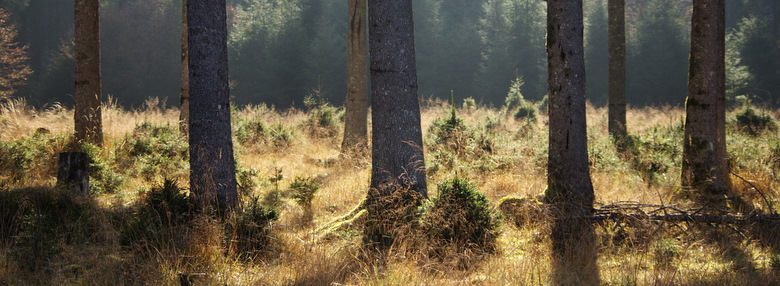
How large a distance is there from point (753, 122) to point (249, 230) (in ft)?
45.1

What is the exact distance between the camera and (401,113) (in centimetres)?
525

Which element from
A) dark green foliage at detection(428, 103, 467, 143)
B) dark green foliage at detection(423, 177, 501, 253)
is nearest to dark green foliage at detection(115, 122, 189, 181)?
dark green foliage at detection(423, 177, 501, 253)

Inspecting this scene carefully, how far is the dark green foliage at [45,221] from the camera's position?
165 inches

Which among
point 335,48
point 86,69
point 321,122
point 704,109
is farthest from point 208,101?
point 335,48

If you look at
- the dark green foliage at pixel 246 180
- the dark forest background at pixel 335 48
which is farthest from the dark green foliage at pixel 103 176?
the dark forest background at pixel 335 48

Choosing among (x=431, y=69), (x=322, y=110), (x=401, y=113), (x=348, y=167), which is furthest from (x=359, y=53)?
(x=431, y=69)

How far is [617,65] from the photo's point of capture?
10.3m

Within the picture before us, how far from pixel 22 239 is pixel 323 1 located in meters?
33.6

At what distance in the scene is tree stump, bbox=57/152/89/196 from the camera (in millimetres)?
5664

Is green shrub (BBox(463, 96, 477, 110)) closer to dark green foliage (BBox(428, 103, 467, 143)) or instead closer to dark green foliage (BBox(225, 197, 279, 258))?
dark green foliage (BBox(428, 103, 467, 143))

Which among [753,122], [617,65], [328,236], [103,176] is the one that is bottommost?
[328,236]

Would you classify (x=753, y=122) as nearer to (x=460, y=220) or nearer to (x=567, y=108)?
(x=567, y=108)

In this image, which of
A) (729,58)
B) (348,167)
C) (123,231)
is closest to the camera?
(123,231)

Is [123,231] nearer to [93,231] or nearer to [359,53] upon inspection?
[93,231]
